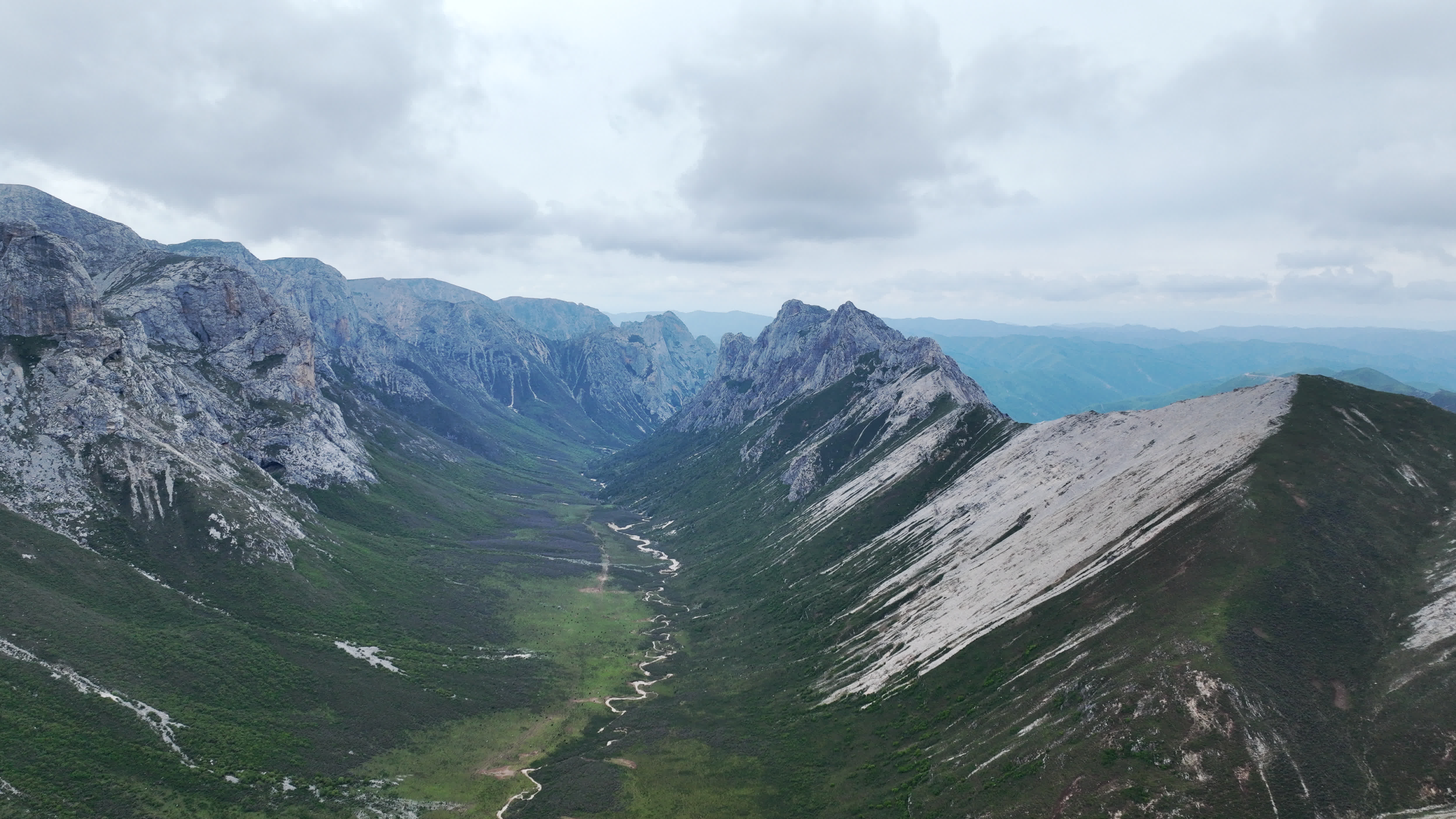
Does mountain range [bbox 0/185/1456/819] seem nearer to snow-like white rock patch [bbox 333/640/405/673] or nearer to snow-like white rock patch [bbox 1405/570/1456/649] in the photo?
snow-like white rock patch [bbox 1405/570/1456/649]

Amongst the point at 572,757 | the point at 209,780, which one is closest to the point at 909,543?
the point at 572,757

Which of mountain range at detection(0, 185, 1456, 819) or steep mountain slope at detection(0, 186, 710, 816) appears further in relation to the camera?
steep mountain slope at detection(0, 186, 710, 816)

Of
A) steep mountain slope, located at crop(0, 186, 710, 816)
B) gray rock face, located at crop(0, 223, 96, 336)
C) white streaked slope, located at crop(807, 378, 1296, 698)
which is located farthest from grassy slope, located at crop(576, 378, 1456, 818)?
gray rock face, located at crop(0, 223, 96, 336)

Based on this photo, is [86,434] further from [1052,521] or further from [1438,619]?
[1438,619]

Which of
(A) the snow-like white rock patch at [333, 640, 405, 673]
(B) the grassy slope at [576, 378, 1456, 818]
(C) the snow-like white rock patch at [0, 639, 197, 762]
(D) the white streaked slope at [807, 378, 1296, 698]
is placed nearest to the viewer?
(B) the grassy slope at [576, 378, 1456, 818]

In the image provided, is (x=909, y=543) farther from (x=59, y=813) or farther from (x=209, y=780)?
(x=59, y=813)

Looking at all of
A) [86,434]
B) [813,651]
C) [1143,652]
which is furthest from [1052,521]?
[86,434]

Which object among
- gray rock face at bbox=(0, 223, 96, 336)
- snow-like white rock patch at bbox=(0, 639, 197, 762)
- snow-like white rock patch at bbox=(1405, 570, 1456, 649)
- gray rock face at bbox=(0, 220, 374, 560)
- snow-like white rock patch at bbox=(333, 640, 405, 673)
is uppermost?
gray rock face at bbox=(0, 223, 96, 336)
